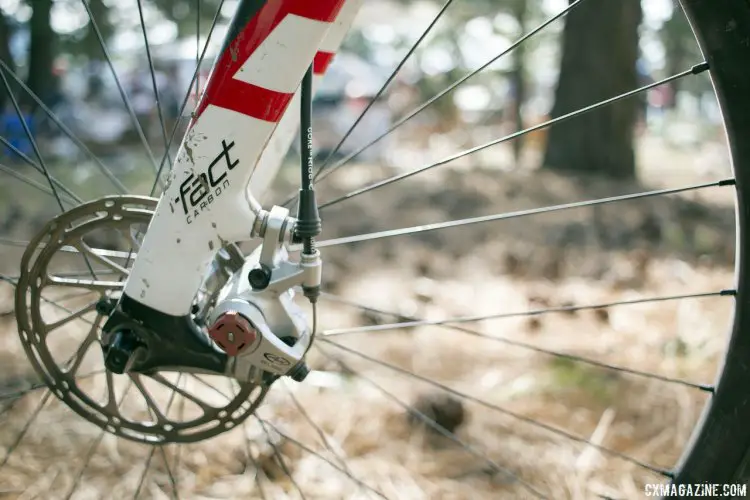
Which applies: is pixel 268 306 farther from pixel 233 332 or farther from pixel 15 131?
pixel 15 131

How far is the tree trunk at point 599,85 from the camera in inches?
176

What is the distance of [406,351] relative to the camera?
6.70 ft

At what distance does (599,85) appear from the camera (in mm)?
4512

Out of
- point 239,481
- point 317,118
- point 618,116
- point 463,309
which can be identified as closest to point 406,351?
point 463,309

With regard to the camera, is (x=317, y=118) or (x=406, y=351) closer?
(x=406, y=351)

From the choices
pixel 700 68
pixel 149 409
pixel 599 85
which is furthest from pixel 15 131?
pixel 700 68

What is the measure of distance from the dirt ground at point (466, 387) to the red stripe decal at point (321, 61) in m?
0.46

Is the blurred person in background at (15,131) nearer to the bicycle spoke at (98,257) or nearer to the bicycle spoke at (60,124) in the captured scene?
the bicycle spoke at (60,124)

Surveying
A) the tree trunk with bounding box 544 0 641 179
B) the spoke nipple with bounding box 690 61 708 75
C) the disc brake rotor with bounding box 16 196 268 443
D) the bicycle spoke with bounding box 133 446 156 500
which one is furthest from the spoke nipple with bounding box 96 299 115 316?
the tree trunk with bounding box 544 0 641 179

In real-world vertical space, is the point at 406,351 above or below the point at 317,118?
below

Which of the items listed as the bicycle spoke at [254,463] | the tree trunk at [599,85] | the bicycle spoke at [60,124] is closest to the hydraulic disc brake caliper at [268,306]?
the bicycle spoke at [254,463]

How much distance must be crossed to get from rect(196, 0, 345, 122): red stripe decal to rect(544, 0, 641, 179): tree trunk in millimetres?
3752

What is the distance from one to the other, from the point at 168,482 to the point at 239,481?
128 millimetres

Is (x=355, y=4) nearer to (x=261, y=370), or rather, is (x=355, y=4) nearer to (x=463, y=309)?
(x=261, y=370)
